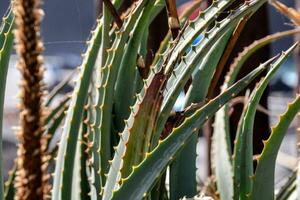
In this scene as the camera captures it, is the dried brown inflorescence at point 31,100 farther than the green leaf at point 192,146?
No

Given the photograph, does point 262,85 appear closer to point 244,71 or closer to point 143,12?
point 143,12

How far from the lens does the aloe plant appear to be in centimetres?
75

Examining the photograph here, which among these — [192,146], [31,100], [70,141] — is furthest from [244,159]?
[31,100]

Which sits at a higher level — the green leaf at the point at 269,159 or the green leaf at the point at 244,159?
the green leaf at the point at 244,159

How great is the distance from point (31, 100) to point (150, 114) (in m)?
0.31

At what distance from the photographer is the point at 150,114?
2.47ft

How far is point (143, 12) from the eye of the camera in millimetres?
886

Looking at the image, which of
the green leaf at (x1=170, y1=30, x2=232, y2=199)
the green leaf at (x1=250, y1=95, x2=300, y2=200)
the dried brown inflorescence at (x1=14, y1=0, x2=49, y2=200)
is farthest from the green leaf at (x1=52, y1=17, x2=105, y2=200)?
the dried brown inflorescence at (x1=14, y1=0, x2=49, y2=200)

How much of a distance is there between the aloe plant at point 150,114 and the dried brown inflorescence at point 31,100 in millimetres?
222

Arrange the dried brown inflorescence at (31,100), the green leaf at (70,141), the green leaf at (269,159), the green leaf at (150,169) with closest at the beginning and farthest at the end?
the dried brown inflorescence at (31,100), the green leaf at (150,169), the green leaf at (269,159), the green leaf at (70,141)

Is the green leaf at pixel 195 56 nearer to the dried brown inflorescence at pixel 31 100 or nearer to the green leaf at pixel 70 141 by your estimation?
the green leaf at pixel 70 141

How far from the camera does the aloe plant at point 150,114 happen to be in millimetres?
746

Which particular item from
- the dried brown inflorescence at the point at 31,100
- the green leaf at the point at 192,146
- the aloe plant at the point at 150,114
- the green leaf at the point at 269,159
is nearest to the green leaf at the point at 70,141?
the aloe plant at the point at 150,114

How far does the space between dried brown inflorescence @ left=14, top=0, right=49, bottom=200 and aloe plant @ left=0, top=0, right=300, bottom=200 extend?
22 centimetres
